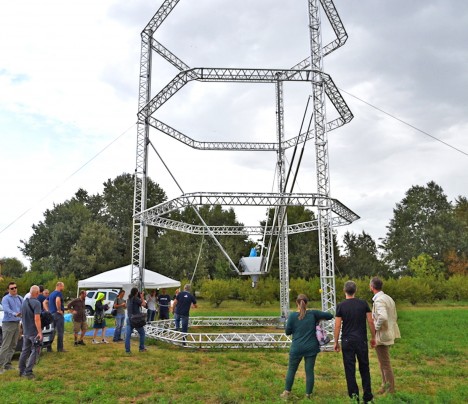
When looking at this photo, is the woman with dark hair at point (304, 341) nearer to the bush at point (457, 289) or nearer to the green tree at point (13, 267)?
the bush at point (457, 289)

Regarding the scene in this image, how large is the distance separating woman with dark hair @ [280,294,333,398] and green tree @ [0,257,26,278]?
48.0m

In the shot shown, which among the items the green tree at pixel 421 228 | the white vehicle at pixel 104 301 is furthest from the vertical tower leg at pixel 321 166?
the green tree at pixel 421 228

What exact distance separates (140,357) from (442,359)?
7.44 metres

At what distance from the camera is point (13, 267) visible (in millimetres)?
49125

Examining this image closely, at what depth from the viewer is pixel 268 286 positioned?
30.2m

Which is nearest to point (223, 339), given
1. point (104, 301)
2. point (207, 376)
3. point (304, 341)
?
point (207, 376)

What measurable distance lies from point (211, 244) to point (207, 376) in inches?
1569

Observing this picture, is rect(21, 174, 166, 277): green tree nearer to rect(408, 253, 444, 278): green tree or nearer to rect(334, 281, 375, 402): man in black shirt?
rect(408, 253, 444, 278): green tree

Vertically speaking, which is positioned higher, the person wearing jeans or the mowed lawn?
the person wearing jeans

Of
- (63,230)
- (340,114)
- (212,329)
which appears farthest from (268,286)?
(63,230)

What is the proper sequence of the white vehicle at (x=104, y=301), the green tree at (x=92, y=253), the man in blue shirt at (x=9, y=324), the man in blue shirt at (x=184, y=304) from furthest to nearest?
1. the green tree at (x=92, y=253)
2. the white vehicle at (x=104, y=301)
3. the man in blue shirt at (x=184, y=304)
4. the man in blue shirt at (x=9, y=324)

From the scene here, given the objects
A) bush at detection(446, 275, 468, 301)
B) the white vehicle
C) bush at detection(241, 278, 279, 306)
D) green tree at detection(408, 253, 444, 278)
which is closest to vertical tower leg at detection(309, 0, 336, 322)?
the white vehicle

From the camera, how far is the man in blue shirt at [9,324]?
26.3 ft

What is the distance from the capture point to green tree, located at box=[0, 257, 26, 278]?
46.5 m
